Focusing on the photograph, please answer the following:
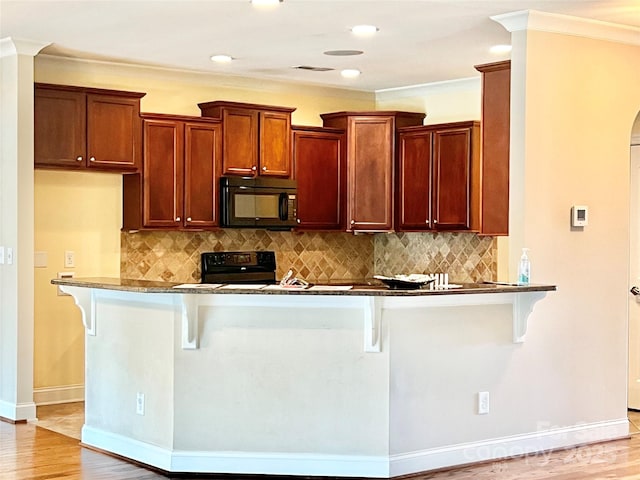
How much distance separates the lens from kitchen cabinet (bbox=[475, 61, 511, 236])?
5.86 metres

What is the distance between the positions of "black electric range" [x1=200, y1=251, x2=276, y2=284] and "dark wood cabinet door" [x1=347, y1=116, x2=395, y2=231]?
2.59ft

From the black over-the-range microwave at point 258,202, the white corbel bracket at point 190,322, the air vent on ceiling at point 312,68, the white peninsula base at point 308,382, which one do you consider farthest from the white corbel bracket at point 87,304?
the air vent on ceiling at point 312,68

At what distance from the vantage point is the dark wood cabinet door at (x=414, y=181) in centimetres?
804

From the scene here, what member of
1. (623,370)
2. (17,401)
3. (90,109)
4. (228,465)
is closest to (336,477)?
(228,465)

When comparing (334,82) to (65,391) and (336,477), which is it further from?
(336,477)

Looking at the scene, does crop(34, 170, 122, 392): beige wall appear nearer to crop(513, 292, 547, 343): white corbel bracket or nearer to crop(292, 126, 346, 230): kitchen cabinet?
crop(292, 126, 346, 230): kitchen cabinet

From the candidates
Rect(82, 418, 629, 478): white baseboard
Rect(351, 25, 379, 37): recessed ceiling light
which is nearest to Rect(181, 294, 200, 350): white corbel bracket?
Rect(82, 418, 629, 478): white baseboard

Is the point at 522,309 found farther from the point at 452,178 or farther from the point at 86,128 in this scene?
the point at 86,128

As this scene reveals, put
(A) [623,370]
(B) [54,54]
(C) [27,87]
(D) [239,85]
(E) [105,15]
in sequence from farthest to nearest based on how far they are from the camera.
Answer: (D) [239,85] → (B) [54,54] → (C) [27,87] → (A) [623,370] → (E) [105,15]

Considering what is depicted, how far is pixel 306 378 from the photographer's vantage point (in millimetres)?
5016

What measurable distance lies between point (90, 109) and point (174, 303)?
2414 mm

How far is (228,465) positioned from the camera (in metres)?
5.03

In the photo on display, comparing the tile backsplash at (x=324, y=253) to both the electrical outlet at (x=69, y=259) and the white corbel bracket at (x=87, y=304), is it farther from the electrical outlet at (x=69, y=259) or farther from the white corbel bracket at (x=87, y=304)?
the white corbel bracket at (x=87, y=304)

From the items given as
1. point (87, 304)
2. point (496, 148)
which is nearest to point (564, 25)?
point (496, 148)
